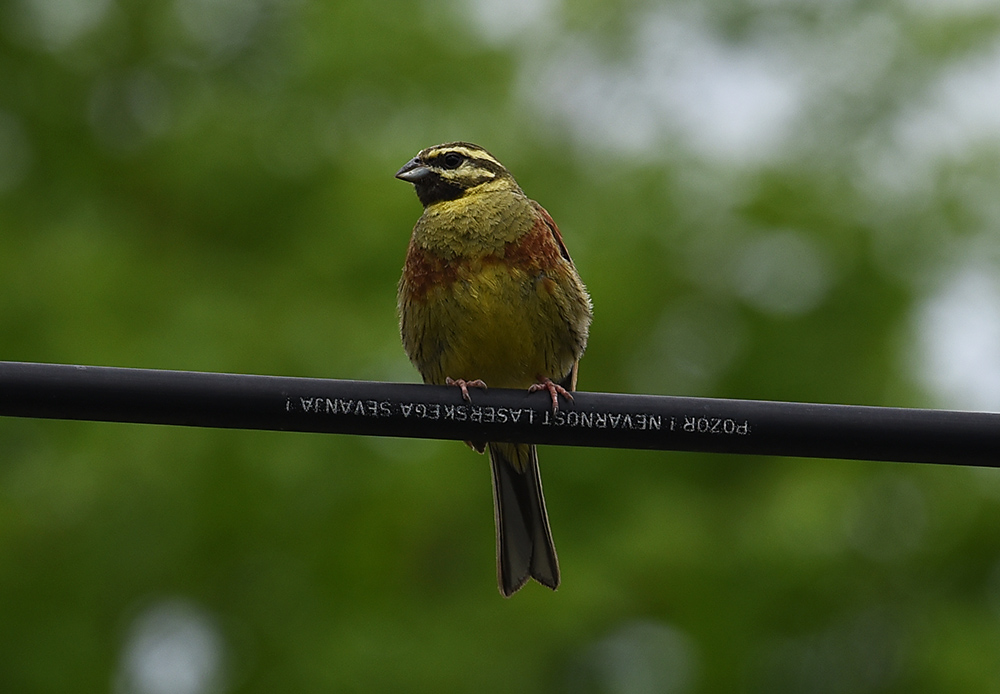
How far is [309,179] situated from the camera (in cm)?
818

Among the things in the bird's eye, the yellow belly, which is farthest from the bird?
the bird's eye

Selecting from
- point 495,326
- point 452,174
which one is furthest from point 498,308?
point 452,174

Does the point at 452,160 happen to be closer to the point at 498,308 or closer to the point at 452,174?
the point at 452,174

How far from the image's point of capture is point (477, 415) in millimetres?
2920

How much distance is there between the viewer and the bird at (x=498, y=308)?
497cm

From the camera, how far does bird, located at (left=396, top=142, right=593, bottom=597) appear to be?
196 inches

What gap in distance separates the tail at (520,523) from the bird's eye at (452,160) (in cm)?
124

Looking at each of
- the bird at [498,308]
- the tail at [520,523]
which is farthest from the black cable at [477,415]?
the bird at [498,308]

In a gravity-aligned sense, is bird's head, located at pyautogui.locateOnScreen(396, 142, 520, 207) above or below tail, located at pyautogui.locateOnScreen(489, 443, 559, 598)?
above

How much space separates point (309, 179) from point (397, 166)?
638 mm

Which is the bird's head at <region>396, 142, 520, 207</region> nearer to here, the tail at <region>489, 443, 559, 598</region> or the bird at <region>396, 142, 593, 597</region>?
the bird at <region>396, 142, 593, 597</region>

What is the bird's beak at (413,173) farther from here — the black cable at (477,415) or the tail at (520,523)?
the black cable at (477,415)

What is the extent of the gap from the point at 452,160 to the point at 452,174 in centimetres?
9

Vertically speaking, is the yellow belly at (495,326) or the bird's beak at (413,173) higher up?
the bird's beak at (413,173)
